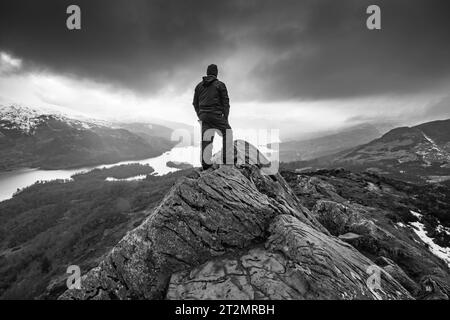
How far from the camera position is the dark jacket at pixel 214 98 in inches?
447

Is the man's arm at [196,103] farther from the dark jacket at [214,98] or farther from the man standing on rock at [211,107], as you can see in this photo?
the dark jacket at [214,98]

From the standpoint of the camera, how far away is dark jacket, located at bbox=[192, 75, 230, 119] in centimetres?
1136

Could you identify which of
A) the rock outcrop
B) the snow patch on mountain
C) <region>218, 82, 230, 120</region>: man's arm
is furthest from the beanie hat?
the snow patch on mountain

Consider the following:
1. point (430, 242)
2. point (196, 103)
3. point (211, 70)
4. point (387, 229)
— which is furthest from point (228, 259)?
point (430, 242)

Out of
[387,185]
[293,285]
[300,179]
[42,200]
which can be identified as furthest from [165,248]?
[42,200]

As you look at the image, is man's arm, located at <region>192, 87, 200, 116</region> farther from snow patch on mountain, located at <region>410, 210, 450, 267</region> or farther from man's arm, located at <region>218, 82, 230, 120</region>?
snow patch on mountain, located at <region>410, 210, 450, 267</region>

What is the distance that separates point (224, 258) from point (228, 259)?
0.54 feet

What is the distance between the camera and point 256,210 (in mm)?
10086

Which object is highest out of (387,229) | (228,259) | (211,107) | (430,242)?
(211,107)

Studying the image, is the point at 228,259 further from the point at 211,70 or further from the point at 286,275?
the point at 211,70

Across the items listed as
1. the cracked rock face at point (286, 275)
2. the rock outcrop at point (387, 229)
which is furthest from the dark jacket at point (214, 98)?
the rock outcrop at point (387, 229)

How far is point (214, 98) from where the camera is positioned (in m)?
11.3

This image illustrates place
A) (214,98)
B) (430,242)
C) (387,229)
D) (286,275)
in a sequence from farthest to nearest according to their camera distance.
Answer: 1. (430,242)
2. (387,229)
3. (214,98)
4. (286,275)

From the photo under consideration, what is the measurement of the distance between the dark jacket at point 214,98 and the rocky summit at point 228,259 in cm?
318
